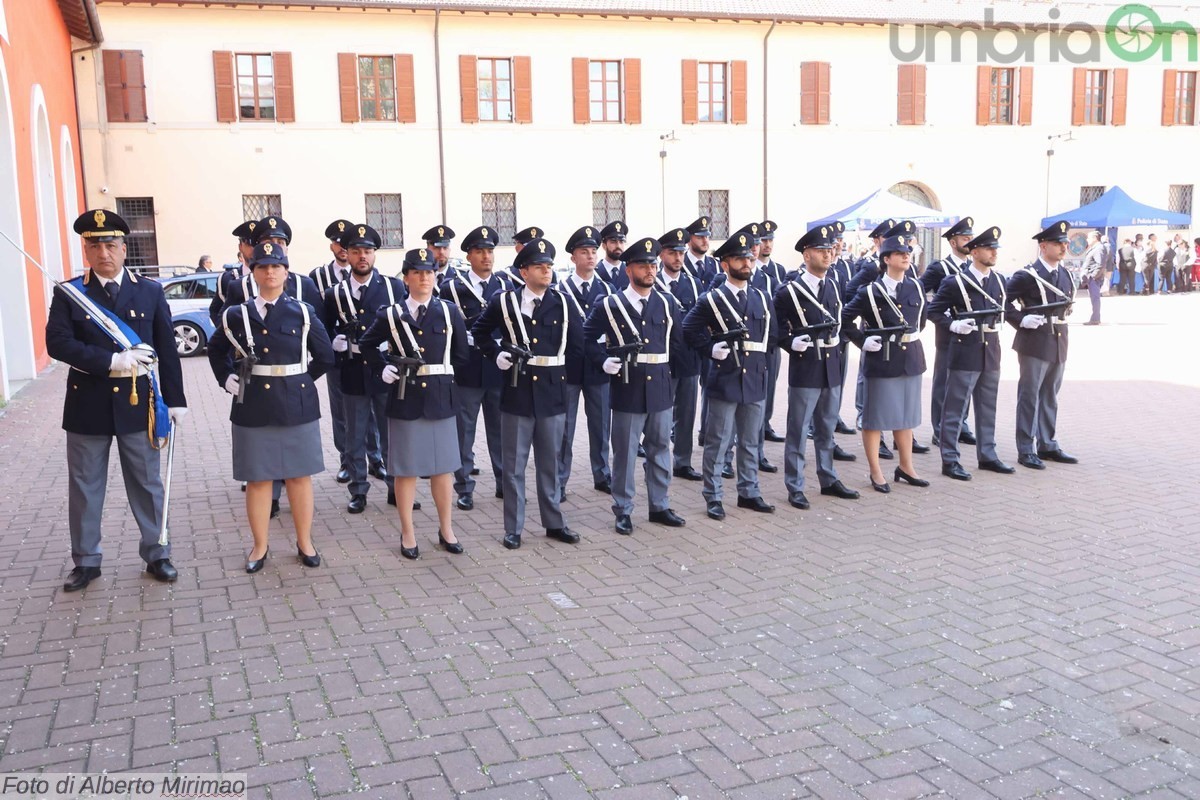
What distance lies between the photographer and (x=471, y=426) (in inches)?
305

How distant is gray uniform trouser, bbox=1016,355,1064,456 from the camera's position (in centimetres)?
843

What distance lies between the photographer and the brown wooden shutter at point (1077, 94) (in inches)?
1244

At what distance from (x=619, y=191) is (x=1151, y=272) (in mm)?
16845

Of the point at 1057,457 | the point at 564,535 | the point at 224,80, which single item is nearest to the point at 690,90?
the point at 224,80

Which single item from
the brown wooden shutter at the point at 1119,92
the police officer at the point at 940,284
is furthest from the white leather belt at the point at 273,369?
the brown wooden shutter at the point at 1119,92

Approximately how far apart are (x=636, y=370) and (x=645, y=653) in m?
2.46

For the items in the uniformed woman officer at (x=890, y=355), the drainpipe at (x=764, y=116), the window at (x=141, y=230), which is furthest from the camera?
the drainpipe at (x=764, y=116)

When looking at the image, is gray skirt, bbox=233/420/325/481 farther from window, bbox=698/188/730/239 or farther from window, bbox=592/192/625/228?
window, bbox=698/188/730/239

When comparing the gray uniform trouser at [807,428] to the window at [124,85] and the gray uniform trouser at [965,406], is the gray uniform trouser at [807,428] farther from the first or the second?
the window at [124,85]

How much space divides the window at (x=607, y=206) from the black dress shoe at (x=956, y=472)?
2159 centimetres

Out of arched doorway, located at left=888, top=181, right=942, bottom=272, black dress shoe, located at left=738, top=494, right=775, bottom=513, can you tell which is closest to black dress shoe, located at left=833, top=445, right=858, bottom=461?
black dress shoe, located at left=738, top=494, right=775, bottom=513

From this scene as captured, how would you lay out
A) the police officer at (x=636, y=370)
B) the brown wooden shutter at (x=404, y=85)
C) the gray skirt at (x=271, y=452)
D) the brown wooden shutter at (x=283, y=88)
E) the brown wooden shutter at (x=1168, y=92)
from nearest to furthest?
the gray skirt at (x=271, y=452) → the police officer at (x=636, y=370) → the brown wooden shutter at (x=283, y=88) → the brown wooden shutter at (x=404, y=85) → the brown wooden shutter at (x=1168, y=92)

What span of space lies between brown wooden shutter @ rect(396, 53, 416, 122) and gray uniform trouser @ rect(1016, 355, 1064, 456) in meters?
21.5

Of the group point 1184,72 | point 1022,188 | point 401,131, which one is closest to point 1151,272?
point 1022,188
